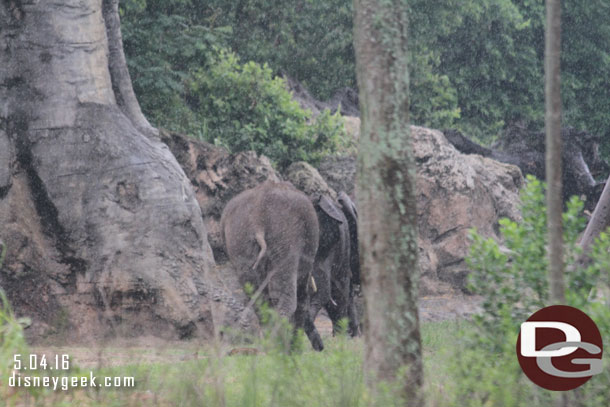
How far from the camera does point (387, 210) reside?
4289 mm

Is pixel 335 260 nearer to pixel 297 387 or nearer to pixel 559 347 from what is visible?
pixel 297 387

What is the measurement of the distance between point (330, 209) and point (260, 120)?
5436 mm

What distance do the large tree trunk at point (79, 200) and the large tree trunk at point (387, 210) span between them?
18.4 ft

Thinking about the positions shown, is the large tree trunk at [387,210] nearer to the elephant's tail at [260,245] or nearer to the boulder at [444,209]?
the elephant's tail at [260,245]

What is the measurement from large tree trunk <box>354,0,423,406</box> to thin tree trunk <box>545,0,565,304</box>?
0.76 metres

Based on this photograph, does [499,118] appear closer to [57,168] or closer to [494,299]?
[57,168]

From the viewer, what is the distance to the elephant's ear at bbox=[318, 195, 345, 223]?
10.3 meters

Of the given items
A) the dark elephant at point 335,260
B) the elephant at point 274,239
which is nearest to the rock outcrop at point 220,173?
the dark elephant at point 335,260

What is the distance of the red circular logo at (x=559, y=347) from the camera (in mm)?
3998

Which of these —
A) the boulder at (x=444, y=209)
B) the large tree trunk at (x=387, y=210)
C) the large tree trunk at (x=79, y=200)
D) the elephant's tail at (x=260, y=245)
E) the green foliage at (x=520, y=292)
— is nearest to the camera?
the green foliage at (x=520, y=292)

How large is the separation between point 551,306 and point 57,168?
A: 7515 millimetres

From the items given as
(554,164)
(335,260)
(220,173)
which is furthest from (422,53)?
(554,164)

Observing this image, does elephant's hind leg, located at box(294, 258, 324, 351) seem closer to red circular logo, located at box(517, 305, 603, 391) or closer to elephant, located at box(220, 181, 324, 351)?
elephant, located at box(220, 181, 324, 351)

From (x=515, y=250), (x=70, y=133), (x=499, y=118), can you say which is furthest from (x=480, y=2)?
(x=515, y=250)
